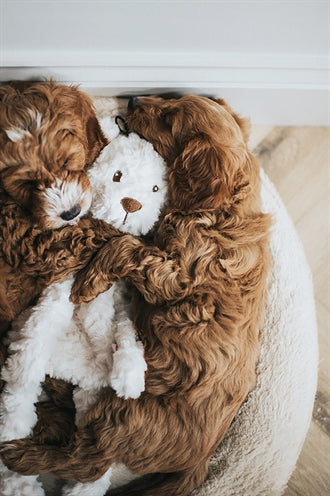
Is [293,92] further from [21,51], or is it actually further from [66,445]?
[66,445]

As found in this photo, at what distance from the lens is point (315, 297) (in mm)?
2543

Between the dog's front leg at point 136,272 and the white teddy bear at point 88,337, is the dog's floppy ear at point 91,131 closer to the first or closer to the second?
the white teddy bear at point 88,337

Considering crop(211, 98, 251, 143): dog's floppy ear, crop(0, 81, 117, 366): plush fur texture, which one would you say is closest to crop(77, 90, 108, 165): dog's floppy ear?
crop(0, 81, 117, 366): plush fur texture

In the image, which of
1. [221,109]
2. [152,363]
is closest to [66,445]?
[152,363]

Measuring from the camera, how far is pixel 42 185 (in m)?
1.63

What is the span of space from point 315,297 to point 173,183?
1084mm

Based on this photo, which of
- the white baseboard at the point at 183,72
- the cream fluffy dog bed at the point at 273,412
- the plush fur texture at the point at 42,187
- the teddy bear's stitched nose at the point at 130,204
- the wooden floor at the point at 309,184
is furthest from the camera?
the wooden floor at the point at 309,184

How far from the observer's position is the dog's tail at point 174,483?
75.5 inches

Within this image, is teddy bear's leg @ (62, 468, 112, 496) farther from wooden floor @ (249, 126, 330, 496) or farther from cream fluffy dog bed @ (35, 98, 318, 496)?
wooden floor @ (249, 126, 330, 496)

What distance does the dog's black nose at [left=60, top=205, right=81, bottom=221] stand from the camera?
1679 mm

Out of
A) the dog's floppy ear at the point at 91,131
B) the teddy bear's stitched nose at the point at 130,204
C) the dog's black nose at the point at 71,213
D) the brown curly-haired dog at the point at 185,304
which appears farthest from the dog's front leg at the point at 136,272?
the dog's floppy ear at the point at 91,131

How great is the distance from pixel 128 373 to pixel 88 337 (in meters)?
0.28

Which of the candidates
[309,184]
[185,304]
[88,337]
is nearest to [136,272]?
[185,304]

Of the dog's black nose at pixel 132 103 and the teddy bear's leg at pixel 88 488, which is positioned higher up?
the dog's black nose at pixel 132 103
